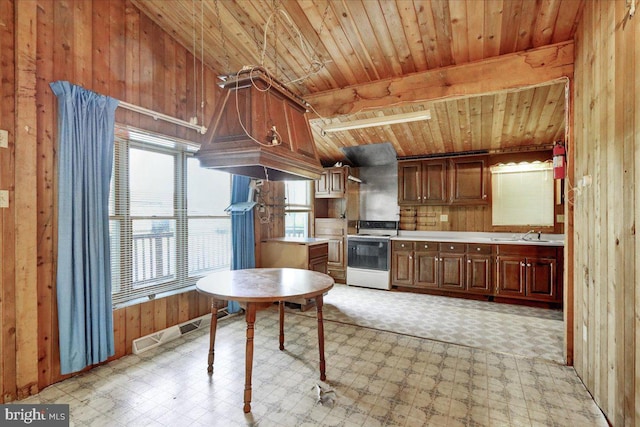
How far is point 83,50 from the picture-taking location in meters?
2.39

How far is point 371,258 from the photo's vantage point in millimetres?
5223

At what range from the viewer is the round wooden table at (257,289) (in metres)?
1.91

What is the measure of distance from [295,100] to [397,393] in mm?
2427

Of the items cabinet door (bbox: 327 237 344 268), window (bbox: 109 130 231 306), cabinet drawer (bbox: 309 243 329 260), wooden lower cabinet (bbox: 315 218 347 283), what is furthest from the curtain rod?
cabinet door (bbox: 327 237 344 268)

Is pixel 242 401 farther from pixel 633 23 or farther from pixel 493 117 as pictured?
pixel 493 117

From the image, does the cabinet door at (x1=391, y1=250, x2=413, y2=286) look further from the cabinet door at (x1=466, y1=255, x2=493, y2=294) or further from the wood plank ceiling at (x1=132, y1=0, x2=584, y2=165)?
the wood plank ceiling at (x1=132, y1=0, x2=584, y2=165)

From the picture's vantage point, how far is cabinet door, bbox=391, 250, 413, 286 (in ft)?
16.3

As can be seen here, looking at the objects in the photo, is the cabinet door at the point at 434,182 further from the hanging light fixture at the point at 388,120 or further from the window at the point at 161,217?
the window at the point at 161,217

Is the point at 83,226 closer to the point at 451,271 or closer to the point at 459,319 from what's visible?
the point at 459,319

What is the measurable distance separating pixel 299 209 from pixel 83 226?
142 inches

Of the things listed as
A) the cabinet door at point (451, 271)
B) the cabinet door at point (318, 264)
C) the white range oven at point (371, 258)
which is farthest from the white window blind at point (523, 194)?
the cabinet door at point (318, 264)

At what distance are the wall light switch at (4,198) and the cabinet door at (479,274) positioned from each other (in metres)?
5.28

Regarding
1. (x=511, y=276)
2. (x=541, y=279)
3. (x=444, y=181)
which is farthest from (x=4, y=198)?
(x=541, y=279)

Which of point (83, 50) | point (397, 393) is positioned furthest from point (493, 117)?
point (83, 50)
